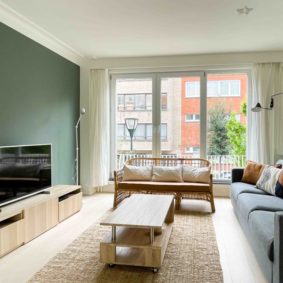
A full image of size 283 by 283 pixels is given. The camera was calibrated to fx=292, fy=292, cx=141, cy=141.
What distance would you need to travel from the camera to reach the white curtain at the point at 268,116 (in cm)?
507

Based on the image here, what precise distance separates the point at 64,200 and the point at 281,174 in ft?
9.25

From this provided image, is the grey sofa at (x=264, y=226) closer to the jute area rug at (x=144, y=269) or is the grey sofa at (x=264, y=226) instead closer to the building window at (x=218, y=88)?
the jute area rug at (x=144, y=269)

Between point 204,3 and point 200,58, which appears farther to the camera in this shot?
point 200,58

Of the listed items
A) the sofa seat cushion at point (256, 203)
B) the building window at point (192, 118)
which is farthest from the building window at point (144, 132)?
the sofa seat cushion at point (256, 203)

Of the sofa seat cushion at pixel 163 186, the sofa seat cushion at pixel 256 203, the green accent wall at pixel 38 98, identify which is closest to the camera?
the sofa seat cushion at pixel 256 203

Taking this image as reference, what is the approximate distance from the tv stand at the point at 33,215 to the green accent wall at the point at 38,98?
0.71 meters

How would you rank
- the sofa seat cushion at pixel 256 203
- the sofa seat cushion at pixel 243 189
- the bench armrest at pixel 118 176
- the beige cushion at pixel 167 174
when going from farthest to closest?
1. the beige cushion at pixel 167 174
2. the bench armrest at pixel 118 176
3. the sofa seat cushion at pixel 243 189
4. the sofa seat cushion at pixel 256 203

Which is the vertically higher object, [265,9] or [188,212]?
[265,9]

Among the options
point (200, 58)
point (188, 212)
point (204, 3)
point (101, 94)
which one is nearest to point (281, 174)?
point (188, 212)

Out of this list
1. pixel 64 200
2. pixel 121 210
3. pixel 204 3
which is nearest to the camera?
pixel 121 210

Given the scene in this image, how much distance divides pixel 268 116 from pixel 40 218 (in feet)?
13.2

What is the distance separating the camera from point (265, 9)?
334cm

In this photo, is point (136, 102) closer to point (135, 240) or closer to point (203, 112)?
point (203, 112)

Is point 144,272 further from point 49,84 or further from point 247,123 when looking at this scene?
point 247,123
